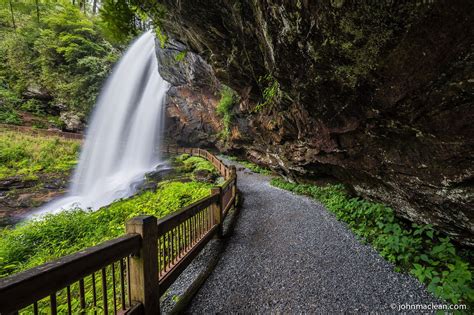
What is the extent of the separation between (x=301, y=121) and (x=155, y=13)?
16.9 feet

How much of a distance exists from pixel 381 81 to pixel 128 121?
23.9 meters

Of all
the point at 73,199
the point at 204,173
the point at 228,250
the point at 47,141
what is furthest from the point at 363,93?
the point at 47,141

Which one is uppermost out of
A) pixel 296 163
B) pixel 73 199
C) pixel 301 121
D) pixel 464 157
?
pixel 301 121

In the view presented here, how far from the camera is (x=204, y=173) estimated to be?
12.0m

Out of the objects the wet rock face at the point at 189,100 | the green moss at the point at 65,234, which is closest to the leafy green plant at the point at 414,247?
the green moss at the point at 65,234

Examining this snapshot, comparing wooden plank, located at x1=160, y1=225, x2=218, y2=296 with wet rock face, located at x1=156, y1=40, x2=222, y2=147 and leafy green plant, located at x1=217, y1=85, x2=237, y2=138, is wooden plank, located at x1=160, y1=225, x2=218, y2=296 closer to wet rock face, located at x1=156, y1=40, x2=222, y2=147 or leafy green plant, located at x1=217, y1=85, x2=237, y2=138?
leafy green plant, located at x1=217, y1=85, x2=237, y2=138

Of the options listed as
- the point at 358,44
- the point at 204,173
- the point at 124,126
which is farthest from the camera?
the point at 124,126

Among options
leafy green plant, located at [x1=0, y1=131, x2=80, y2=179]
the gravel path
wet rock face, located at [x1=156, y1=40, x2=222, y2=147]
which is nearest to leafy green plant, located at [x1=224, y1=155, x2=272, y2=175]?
wet rock face, located at [x1=156, y1=40, x2=222, y2=147]

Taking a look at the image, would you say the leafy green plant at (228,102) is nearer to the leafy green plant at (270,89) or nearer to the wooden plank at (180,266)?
the leafy green plant at (270,89)

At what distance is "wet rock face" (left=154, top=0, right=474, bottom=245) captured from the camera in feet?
7.47

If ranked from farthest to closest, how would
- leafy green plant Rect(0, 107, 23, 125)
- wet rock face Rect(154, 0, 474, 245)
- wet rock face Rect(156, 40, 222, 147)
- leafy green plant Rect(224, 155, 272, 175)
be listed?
leafy green plant Rect(0, 107, 23, 125) → wet rock face Rect(156, 40, 222, 147) → leafy green plant Rect(224, 155, 272, 175) → wet rock face Rect(154, 0, 474, 245)

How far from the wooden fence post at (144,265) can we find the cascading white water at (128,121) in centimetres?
1644

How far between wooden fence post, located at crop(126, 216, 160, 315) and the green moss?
4.22 m

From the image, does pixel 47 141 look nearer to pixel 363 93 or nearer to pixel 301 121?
pixel 301 121
